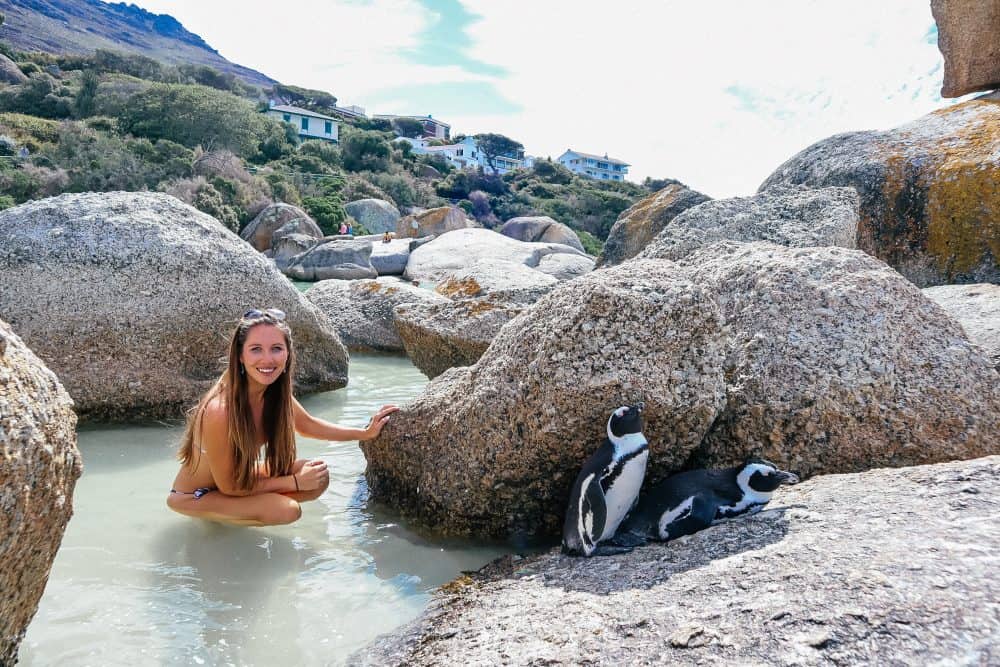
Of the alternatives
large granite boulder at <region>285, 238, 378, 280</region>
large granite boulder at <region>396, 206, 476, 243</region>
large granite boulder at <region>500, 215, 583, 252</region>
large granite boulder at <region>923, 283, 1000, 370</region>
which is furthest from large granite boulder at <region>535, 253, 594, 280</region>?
large granite boulder at <region>923, 283, 1000, 370</region>

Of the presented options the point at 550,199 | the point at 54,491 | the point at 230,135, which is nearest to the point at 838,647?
the point at 54,491

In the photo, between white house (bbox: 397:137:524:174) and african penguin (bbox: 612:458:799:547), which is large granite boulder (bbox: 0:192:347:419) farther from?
white house (bbox: 397:137:524:174)

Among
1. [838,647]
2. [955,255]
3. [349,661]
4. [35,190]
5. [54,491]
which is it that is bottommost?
[349,661]

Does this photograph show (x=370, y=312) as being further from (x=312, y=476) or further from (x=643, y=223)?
(x=312, y=476)

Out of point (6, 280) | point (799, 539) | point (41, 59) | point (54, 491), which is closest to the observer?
point (54, 491)

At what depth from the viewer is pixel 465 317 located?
579 cm

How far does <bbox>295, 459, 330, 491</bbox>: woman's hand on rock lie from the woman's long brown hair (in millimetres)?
94

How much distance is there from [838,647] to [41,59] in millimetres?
62891

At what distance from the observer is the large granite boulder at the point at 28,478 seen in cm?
191

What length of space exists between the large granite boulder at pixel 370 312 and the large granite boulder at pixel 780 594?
5631mm

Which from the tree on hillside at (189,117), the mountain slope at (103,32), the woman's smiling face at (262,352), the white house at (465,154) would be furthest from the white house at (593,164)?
the woman's smiling face at (262,352)

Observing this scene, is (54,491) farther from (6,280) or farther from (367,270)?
(367,270)

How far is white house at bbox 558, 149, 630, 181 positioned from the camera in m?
87.6

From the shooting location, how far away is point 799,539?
2.29 meters
